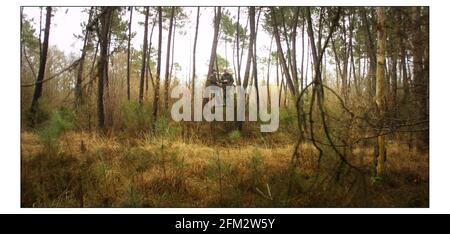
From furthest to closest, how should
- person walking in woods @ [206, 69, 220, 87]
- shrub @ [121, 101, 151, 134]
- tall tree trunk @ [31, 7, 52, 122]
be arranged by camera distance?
person walking in woods @ [206, 69, 220, 87]
shrub @ [121, 101, 151, 134]
tall tree trunk @ [31, 7, 52, 122]

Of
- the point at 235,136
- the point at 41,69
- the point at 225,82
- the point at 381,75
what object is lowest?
the point at 235,136

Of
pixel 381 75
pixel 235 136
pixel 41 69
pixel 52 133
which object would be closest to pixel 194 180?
pixel 52 133

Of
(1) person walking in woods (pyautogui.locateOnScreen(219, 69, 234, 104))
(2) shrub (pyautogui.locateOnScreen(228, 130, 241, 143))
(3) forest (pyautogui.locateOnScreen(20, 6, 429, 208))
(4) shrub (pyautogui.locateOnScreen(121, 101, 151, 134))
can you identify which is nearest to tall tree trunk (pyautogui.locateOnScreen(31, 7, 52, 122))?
(3) forest (pyautogui.locateOnScreen(20, 6, 429, 208))

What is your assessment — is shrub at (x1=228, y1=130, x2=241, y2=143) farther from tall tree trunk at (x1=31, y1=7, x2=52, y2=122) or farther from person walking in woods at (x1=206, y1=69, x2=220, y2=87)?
tall tree trunk at (x1=31, y1=7, x2=52, y2=122)

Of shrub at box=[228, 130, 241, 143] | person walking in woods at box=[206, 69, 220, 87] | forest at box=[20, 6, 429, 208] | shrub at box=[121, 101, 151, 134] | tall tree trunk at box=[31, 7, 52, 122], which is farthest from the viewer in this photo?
person walking in woods at box=[206, 69, 220, 87]

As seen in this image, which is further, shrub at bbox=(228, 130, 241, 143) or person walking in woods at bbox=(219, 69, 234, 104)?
person walking in woods at bbox=(219, 69, 234, 104)

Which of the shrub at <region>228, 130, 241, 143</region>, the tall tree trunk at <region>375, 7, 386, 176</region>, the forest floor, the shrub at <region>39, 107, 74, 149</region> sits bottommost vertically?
the forest floor

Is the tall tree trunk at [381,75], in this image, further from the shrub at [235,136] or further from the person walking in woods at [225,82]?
the person walking in woods at [225,82]

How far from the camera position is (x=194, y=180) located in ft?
14.6

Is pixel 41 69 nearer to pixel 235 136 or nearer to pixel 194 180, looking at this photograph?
pixel 235 136

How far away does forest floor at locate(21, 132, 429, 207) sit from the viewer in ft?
12.1

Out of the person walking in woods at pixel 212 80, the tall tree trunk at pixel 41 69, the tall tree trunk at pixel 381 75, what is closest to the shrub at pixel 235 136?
the person walking in woods at pixel 212 80
